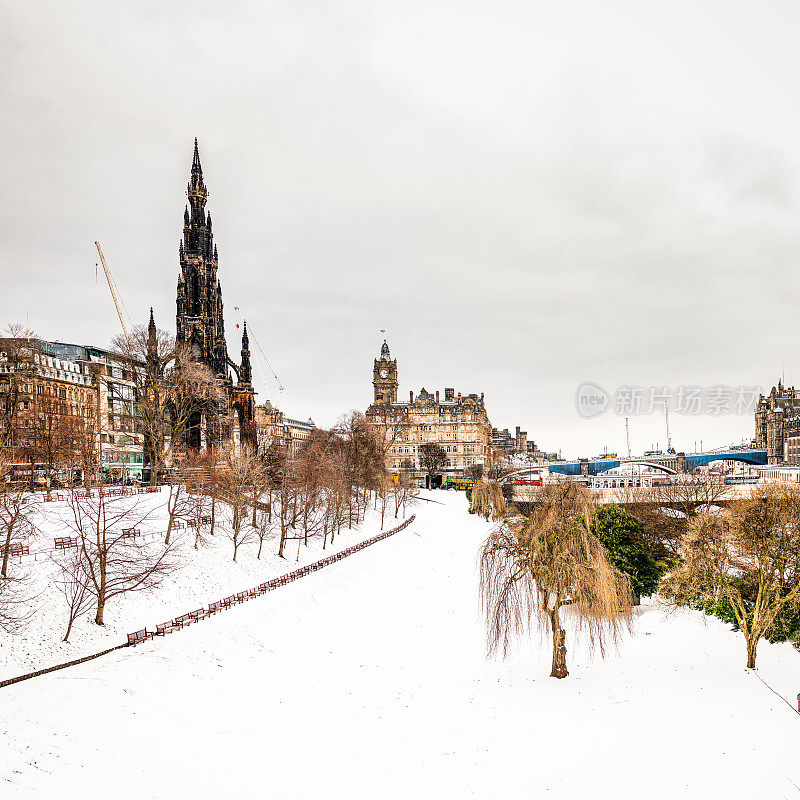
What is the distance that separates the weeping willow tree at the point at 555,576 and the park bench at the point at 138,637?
18996mm

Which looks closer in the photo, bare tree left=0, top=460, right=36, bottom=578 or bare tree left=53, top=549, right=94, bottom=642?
bare tree left=53, top=549, right=94, bottom=642

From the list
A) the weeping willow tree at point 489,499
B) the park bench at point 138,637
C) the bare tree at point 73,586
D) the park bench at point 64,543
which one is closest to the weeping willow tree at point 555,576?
the park bench at point 138,637

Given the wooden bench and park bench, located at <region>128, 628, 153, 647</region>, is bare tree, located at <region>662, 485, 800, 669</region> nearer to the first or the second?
the wooden bench

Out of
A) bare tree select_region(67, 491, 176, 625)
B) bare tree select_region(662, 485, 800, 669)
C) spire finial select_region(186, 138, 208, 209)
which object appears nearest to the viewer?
bare tree select_region(662, 485, 800, 669)

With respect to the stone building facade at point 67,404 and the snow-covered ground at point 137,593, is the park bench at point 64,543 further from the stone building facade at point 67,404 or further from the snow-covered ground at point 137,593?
the stone building facade at point 67,404

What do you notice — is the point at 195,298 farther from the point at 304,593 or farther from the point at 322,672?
the point at 322,672

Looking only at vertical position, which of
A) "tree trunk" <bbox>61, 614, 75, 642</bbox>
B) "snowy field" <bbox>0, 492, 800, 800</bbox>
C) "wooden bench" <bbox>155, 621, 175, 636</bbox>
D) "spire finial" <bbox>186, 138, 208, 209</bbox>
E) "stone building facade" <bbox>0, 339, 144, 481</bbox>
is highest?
"spire finial" <bbox>186, 138, 208, 209</bbox>

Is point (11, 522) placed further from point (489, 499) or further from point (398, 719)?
point (489, 499)

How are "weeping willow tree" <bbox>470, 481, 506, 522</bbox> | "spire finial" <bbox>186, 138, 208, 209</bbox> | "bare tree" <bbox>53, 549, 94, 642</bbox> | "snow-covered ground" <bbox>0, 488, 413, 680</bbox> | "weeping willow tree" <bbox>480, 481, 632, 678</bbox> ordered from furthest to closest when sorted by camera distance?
"spire finial" <bbox>186, 138, 208, 209</bbox>, "weeping willow tree" <bbox>470, 481, 506, 522</bbox>, "bare tree" <bbox>53, 549, 94, 642</bbox>, "snow-covered ground" <bbox>0, 488, 413, 680</bbox>, "weeping willow tree" <bbox>480, 481, 632, 678</bbox>

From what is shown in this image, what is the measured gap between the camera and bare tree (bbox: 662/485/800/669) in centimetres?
2936

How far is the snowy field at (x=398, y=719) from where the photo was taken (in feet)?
69.2

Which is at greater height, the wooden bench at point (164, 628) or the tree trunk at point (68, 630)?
the tree trunk at point (68, 630)

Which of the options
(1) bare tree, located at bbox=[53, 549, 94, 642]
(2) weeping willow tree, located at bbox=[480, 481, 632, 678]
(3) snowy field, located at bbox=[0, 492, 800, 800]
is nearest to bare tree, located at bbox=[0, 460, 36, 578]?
(1) bare tree, located at bbox=[53, 549, 94, 642]

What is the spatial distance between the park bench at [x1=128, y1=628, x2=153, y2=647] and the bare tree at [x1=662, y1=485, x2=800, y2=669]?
28.5 metres
